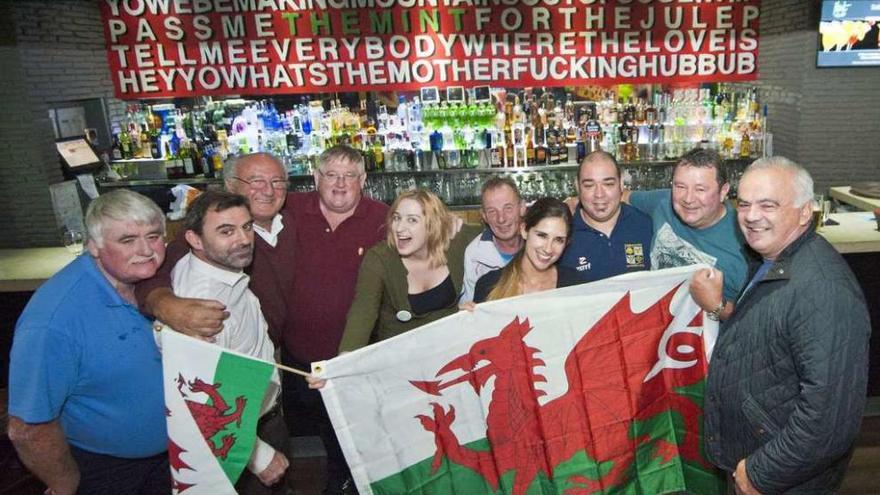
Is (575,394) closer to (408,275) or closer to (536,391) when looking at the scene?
(536,391)

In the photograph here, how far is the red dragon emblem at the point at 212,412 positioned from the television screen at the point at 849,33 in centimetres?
617

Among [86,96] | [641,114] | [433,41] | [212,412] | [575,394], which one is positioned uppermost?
[433,41]

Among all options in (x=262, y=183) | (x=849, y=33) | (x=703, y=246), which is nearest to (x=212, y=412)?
(x=262, y=183)

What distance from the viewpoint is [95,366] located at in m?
2.06

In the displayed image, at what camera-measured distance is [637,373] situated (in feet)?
7.90

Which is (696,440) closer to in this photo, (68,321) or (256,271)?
(256,271)

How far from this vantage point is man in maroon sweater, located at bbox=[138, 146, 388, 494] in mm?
3018

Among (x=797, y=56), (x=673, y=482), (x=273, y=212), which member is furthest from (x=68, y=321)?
(x=797, y=56)

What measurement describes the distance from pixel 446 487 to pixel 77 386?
144 cm

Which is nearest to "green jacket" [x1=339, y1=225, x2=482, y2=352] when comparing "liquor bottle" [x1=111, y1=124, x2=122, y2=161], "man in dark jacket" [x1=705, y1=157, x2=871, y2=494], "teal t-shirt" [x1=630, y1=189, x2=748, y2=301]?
"teal t-shirt" [x1=630, y1=189, x2=748, y2=301]

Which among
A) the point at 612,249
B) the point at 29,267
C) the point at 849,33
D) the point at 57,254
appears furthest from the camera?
the point at 849,33

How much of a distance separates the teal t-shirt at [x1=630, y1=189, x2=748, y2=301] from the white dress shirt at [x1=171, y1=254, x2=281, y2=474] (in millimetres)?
1887

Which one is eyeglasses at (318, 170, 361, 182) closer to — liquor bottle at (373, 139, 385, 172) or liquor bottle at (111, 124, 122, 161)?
liquor bottle at (373, 139, 385, 172)

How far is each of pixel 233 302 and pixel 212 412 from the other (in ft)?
1.57
